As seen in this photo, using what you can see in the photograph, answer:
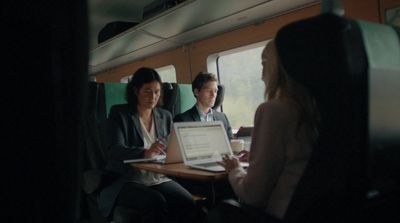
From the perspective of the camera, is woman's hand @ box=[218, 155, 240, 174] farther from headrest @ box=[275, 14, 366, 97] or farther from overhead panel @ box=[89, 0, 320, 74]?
overhead panel @ box=[89, 0, 320, 74]

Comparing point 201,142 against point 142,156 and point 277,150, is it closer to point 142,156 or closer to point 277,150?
point 142,156

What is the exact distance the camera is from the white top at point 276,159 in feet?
4.20

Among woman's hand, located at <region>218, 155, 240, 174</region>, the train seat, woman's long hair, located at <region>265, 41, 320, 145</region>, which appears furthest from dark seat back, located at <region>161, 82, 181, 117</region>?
the train seat

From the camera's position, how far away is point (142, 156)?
227 cm

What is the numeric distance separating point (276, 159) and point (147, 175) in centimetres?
133

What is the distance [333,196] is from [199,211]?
1530mm

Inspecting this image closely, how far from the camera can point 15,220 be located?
0.49 metres

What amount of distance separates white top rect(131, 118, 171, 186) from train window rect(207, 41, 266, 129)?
163cm

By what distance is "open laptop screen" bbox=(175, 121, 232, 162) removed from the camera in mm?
2057

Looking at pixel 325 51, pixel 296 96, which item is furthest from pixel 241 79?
pixel 325 51

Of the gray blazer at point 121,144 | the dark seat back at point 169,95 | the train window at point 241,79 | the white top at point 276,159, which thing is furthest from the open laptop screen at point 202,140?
the train window at point 241,79

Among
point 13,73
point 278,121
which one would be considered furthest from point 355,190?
point 13,73

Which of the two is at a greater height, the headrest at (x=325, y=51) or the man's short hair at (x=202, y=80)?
the man's short hair at (x=202, y=80)

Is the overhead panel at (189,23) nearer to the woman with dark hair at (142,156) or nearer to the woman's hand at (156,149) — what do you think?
the woman with dark hair at (142,156)
